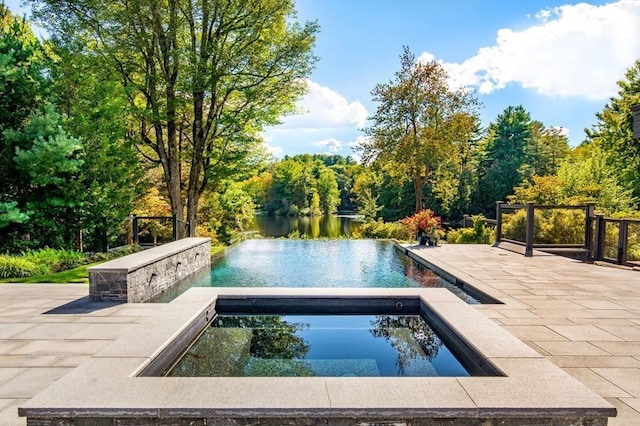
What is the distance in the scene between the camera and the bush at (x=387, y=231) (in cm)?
1570

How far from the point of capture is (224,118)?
38.7 ft

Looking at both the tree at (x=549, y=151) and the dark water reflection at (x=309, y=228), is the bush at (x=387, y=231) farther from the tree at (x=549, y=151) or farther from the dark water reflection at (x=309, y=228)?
the tree at (x=549, y=151)

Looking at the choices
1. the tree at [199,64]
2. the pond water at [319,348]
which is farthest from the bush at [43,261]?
the pond water at [319,348]

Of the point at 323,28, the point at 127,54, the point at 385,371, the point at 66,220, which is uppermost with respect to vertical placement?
the point at 323,28

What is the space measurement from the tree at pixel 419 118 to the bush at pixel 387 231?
10.2 feet

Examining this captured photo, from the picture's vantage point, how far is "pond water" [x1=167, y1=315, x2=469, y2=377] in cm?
354

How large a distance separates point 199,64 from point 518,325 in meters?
9.94

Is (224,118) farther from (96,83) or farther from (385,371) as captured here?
(385,371)

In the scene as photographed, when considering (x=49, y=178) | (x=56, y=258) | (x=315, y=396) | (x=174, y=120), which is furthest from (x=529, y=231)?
(x=49, y=178)

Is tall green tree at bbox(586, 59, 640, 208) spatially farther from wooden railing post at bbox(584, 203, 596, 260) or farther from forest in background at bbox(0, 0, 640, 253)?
wooden railing post at bbox(584, 203, 596, 260)

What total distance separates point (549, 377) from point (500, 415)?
0.71 metres

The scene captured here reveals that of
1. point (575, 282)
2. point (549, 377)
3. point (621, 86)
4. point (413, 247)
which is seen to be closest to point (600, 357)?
point (549, 377)

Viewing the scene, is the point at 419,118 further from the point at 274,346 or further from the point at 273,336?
the point at 274,346

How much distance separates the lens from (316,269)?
870cm
